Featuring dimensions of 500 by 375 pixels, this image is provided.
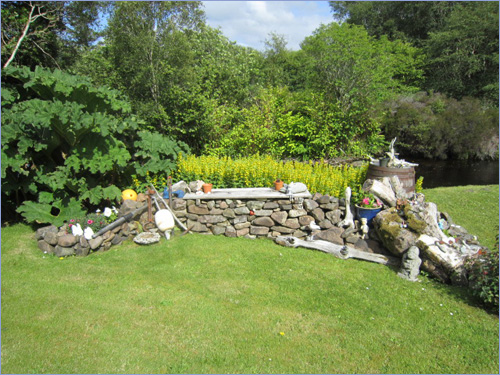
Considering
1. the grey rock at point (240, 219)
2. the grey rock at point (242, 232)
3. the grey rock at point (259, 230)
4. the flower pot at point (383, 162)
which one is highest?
the flower pot at point (383, 162)

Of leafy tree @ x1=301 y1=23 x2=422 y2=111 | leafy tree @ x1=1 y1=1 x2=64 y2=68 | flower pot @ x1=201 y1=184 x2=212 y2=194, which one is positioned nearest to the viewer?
flower pot @ x1=201 y1=184 x2=212 y2=194

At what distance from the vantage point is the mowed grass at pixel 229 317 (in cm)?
371

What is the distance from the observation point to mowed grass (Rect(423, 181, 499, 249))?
7715 millimetres

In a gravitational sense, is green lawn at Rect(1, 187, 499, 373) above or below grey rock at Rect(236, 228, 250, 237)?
below

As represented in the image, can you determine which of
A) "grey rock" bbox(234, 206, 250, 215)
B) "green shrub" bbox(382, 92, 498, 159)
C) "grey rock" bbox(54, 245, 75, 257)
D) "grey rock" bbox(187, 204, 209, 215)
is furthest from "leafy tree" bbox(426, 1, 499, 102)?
"grey rock" bbox(54, 245, 75, 257)

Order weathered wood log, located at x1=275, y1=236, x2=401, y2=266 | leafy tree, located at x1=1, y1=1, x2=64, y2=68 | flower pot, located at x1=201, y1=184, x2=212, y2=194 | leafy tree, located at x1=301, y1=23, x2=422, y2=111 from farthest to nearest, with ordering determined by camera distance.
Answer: leafy tree, located at x1=301, y1=23, x2=422, y2=111, leafy tree, located at x1=1, y1=1, x2=64, y2=68, flower pot, located at x1=201, y1=184, x2=212, y2=194, weathered wood log, located at x1=275, y1=236, x2=401, y2=266

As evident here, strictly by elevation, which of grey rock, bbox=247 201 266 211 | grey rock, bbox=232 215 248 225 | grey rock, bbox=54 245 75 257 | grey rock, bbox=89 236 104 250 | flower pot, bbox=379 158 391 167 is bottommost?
grey rock, bbox=54 245 75 257

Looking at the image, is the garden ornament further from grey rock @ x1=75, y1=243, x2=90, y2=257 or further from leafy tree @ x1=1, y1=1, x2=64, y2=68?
leafy tree @ x1=1, y1=1, x2=64, y2=68

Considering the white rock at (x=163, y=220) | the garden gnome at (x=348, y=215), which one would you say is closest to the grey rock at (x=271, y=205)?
the garden gnome at (x=348, y=215)

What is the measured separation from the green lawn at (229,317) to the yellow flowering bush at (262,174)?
189 cm

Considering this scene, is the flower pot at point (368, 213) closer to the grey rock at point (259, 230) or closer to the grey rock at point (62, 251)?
the grey rock at point (259, 230)

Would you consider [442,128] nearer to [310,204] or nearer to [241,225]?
[310,204]

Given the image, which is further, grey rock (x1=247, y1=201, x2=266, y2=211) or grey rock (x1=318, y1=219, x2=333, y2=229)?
grey rock (x1=247, y1=201, x2=266, y2=211)

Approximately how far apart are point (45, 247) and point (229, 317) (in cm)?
382
